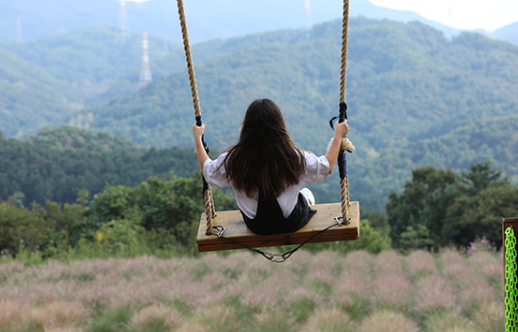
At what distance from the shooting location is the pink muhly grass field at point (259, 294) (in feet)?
16.2

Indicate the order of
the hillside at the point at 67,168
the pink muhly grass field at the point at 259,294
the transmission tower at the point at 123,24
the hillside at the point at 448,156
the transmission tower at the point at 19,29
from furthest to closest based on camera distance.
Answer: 1. the transmission tower at the point at 123,24
2. the transmission tower at the point at 19,29
3. the hillside at the point at 448,156
4. the hillside at the point at 67,168
5. the pink muhly grass field at the point at 259,294

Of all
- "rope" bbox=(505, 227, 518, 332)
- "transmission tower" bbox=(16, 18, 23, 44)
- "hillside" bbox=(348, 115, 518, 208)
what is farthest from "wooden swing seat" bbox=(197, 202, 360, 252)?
"transmission tower" bbox=(16, 18, 23, 44)

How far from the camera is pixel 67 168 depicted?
129ft

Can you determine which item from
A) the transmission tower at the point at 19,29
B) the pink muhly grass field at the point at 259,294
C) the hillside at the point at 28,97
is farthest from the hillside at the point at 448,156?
the transmission tower at the point at 19,29

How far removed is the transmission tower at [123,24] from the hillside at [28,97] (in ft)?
108

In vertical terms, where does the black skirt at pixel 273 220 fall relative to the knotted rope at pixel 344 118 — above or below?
below

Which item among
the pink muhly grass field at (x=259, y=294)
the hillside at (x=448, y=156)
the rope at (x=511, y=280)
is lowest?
the hillside at (x=448, y=156)

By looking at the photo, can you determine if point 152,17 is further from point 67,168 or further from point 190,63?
point 190,63

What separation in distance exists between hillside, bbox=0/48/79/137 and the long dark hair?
90315 mm

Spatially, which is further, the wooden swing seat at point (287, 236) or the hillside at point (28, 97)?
the hillside at point (28, 97)

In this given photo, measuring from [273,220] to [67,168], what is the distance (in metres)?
39.7

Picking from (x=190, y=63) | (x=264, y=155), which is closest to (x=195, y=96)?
(x=190, y=63)

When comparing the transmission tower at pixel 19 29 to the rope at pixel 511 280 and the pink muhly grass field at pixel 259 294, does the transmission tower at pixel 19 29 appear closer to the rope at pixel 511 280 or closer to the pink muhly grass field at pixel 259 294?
the pink muhly grass field at pixel 259 294

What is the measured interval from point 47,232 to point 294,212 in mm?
9034
